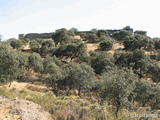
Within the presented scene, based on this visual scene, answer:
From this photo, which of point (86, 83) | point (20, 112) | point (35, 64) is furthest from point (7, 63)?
point (35, 64)

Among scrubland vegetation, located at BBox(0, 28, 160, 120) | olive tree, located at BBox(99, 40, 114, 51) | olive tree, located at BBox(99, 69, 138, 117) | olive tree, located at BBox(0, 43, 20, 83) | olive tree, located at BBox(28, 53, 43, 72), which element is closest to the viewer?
scrubland vegetation, located at BBox(0, 28, 160, 120)

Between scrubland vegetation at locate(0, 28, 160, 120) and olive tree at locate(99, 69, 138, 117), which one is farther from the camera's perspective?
olive tree at locate(99, 69, 138, 117)

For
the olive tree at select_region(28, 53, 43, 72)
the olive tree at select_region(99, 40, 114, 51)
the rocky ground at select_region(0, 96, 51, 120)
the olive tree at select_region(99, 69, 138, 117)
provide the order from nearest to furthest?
the rocky ground at select_region(0, 96, 51, 120), the olive tree at select_region(99, 69, 138, 117), the olive tree at select_region(28, 53, 43, 72), the olive tree at select_region(99, 40, 114, 51)

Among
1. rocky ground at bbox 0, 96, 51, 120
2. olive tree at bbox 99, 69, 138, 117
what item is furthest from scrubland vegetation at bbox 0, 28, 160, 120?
rocky ground at bbox 0, 96, 51, 120

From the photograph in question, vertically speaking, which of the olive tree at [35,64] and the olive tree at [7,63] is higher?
the olive tree at [7,63]

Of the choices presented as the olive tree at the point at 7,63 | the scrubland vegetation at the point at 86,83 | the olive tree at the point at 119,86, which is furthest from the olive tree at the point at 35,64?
the olive tree at the point at 119,86

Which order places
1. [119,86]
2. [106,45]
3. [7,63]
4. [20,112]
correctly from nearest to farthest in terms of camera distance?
[20,112] → [119,86] → [7,63] → [106,45]

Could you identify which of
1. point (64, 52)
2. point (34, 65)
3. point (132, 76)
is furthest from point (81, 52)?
point (132, 76)

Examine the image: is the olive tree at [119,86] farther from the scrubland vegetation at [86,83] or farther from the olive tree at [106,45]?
the olive tree at [106,45]

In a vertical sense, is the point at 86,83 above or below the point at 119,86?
below

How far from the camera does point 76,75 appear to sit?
21172 millimetres

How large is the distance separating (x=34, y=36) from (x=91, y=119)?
9456 centimetres

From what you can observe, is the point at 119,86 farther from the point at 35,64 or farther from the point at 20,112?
the point at 35,64

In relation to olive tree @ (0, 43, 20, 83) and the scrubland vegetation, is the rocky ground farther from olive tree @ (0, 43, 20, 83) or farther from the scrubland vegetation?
olive tree @ (0, 43, 20, 83)
